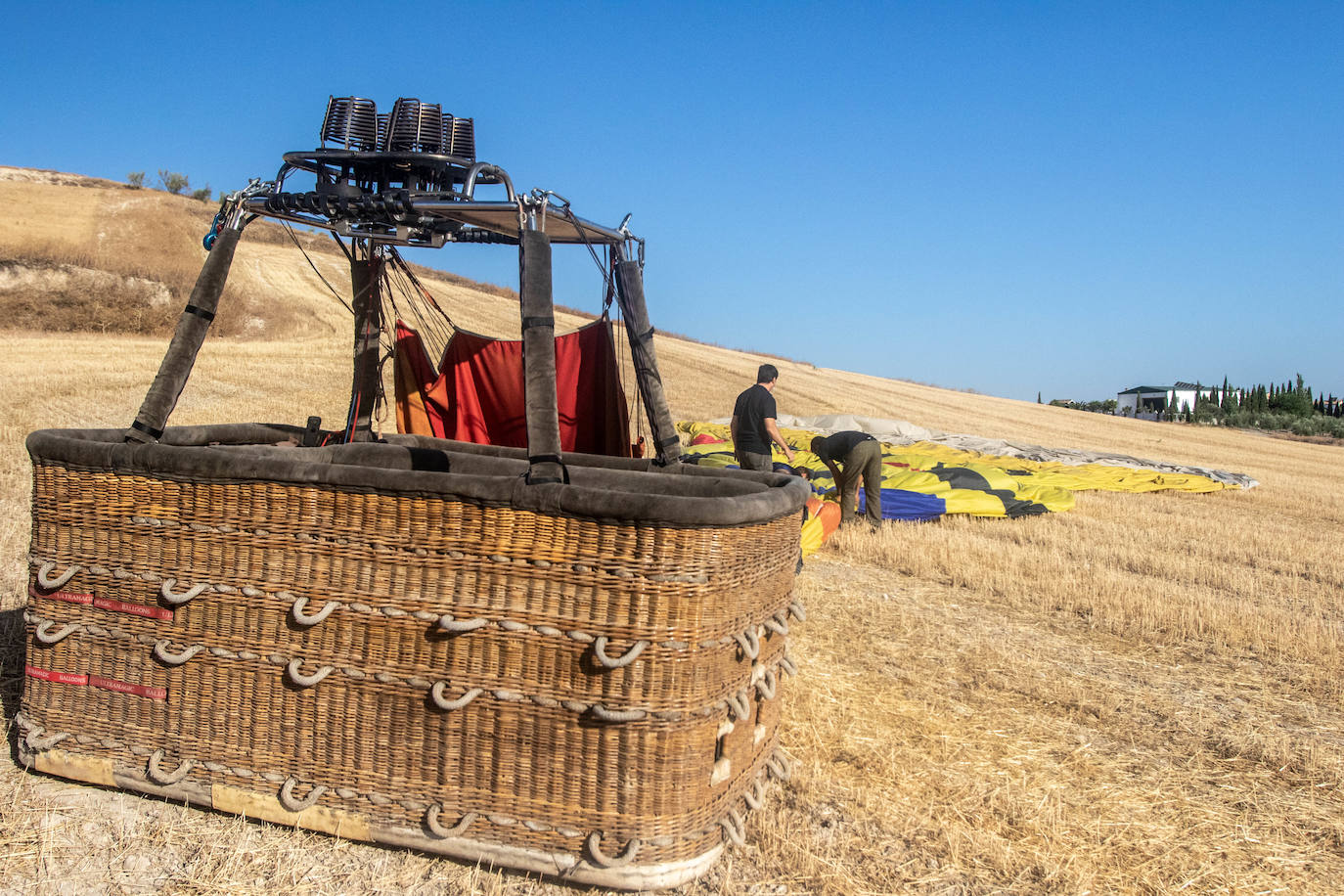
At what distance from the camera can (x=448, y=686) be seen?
120 inches

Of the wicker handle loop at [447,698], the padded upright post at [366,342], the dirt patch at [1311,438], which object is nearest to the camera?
the wicker handle loop at [447,698]

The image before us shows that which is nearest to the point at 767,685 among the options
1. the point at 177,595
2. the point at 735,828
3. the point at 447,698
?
the point at 735,828

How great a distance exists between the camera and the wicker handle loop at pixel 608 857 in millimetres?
2939

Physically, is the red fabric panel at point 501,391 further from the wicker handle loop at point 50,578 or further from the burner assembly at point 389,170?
the wicker handle loop at point 50,578

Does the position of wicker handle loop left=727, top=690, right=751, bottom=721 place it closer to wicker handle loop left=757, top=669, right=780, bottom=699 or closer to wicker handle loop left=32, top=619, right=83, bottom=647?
wicker handle loop left=757, top=669, right=780, bottom=699

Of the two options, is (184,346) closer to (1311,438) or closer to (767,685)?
(767,685)

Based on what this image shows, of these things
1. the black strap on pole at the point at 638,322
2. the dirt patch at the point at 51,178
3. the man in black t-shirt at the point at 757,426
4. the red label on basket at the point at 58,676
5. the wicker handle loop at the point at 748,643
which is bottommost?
the red label on basket at the point at 58,676

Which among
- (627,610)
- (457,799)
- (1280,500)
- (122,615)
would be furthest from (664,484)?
(1280,500)

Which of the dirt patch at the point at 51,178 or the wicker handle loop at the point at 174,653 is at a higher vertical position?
the dirt patch at the point at 51,178

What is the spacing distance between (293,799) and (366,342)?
278 centimetres

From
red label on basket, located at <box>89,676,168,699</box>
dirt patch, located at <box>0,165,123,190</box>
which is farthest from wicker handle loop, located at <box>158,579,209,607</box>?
dirt patch, located at <box>0,165,123,190</box>

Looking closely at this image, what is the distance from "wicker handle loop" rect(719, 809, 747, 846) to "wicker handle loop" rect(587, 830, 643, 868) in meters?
0.40

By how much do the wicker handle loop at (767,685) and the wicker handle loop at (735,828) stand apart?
409 mm

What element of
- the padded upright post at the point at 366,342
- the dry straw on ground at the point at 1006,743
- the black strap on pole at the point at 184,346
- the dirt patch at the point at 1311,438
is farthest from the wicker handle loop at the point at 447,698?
the dirt patch at the point at 1311,438
